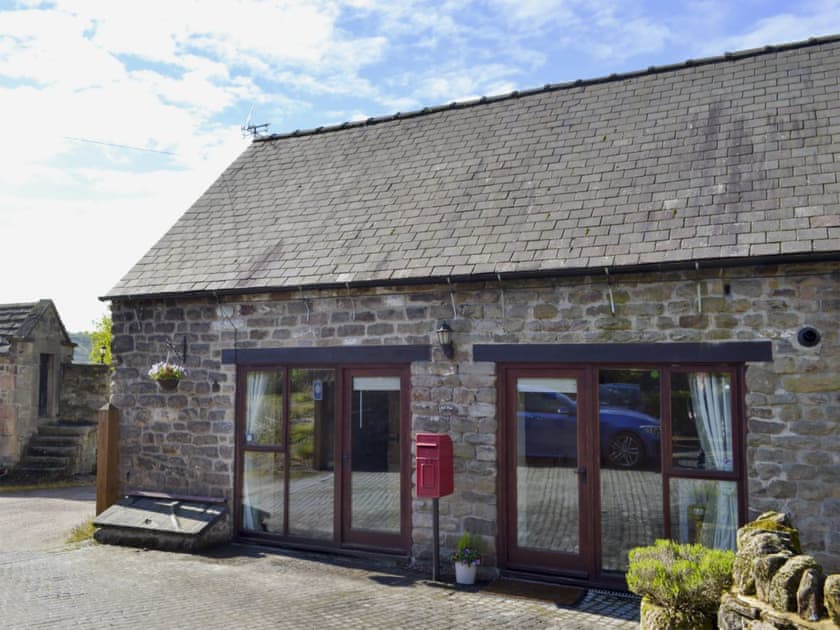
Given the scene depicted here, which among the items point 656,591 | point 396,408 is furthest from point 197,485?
point 656,591

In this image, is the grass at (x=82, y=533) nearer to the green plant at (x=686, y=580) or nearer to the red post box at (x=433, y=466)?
the red post box at (x=433, y=466)

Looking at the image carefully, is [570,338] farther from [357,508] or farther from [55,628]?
[55,628]

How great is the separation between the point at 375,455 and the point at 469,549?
181 cm

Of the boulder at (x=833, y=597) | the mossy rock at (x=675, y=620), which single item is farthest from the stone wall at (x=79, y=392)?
the boulder at (x=833, y=597)

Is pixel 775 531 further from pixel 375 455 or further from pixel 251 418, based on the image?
pixel 251 418

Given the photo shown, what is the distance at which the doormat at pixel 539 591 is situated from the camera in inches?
294

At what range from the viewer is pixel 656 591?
223 inches

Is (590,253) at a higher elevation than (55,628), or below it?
higher

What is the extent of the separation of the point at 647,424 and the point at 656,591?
8.10 feet

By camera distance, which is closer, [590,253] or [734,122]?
[590,253]

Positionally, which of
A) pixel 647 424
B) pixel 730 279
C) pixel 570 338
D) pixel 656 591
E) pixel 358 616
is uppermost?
pixel 730 279

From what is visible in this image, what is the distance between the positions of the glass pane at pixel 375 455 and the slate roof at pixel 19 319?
10.8 meters

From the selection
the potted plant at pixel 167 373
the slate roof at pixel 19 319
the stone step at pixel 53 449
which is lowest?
the stone step at pixel 53 449

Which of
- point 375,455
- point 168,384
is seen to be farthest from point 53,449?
point 375,455
